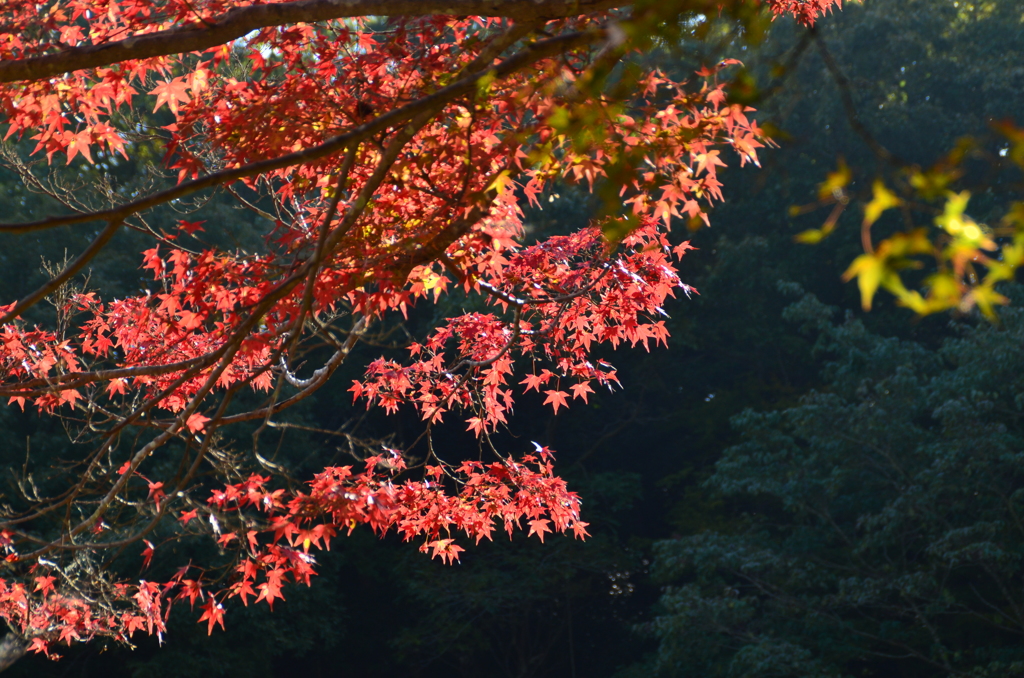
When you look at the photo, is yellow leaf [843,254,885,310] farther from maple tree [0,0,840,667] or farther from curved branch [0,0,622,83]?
curved branch [0,0,622,83]

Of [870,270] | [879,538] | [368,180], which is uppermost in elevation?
[879,538]

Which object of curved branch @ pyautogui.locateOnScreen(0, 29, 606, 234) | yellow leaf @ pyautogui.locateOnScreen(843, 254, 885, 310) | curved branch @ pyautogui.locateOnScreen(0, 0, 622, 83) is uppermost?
curved branch @ pyautogui.locateOnScreen(0, 0, 622, 83)

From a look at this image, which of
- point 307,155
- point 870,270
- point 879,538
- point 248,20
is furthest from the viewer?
point 879,538

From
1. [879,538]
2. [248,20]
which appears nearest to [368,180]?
[248,20]

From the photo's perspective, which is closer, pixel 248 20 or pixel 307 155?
pixel 307 155

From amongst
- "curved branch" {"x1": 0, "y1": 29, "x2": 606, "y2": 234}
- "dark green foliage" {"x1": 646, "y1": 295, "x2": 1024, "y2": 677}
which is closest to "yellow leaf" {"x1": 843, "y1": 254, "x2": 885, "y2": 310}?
"curved branch" {"x1": 0, "y1": 29, "x2": 606, "y2": 234}

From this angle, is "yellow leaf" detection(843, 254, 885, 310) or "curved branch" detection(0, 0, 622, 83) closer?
"yellow leaf" detection(843, 254, 885, 310)

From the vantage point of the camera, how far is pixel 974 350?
6703mm

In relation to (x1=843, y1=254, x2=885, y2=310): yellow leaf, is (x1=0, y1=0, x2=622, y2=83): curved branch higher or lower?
higher

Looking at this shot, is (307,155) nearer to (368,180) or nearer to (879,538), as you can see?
(368,180)

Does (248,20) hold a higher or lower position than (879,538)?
higher

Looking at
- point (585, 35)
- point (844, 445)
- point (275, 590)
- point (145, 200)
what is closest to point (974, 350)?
point (844, 445)

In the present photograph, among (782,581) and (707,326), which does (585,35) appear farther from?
(707,326)

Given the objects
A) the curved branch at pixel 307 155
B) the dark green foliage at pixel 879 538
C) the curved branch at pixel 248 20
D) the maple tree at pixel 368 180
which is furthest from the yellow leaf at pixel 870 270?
the dark green foliage at pixel 879 538
